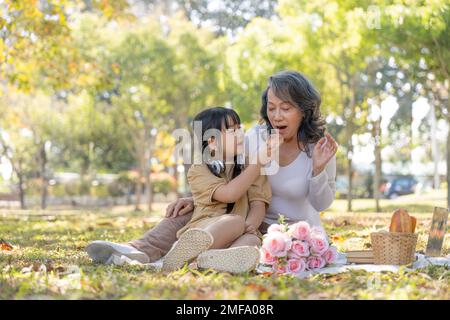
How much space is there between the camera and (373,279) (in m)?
3.84

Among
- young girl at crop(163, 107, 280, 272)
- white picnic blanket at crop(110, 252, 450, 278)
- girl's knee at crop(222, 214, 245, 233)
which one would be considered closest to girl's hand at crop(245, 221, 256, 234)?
young girl at crop(163, 107, 280, 272)

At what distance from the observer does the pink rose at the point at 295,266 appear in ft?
13.9

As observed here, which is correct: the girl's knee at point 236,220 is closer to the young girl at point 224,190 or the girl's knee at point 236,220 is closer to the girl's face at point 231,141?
the young girl at point 224,190

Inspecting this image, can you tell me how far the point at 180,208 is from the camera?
5.38m

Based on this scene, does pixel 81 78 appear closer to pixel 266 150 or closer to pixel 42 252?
pixel 42 252

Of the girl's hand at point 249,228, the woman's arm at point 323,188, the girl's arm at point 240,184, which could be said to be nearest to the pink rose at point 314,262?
the girl's hand at point 249,228

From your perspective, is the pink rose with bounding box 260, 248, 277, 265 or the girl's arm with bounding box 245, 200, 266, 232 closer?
the pink rose with bounding box 260, 248, 277, 265

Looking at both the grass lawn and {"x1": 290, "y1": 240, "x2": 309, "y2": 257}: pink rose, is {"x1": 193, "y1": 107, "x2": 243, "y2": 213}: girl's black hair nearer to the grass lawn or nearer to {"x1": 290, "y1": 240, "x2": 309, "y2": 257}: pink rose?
{"x1": 290, "y1": 240, "x2": 309, "y2": 257}: pink rose

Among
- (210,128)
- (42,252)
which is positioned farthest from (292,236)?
(42,252)

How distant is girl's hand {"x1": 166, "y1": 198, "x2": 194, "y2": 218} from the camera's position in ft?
17.6

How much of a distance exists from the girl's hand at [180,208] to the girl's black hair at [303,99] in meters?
0.87

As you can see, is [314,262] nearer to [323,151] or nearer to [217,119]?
[323,151]

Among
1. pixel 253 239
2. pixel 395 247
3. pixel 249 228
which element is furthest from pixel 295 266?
pixel 395 247

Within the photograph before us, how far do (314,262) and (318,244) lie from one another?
0.41 ft
